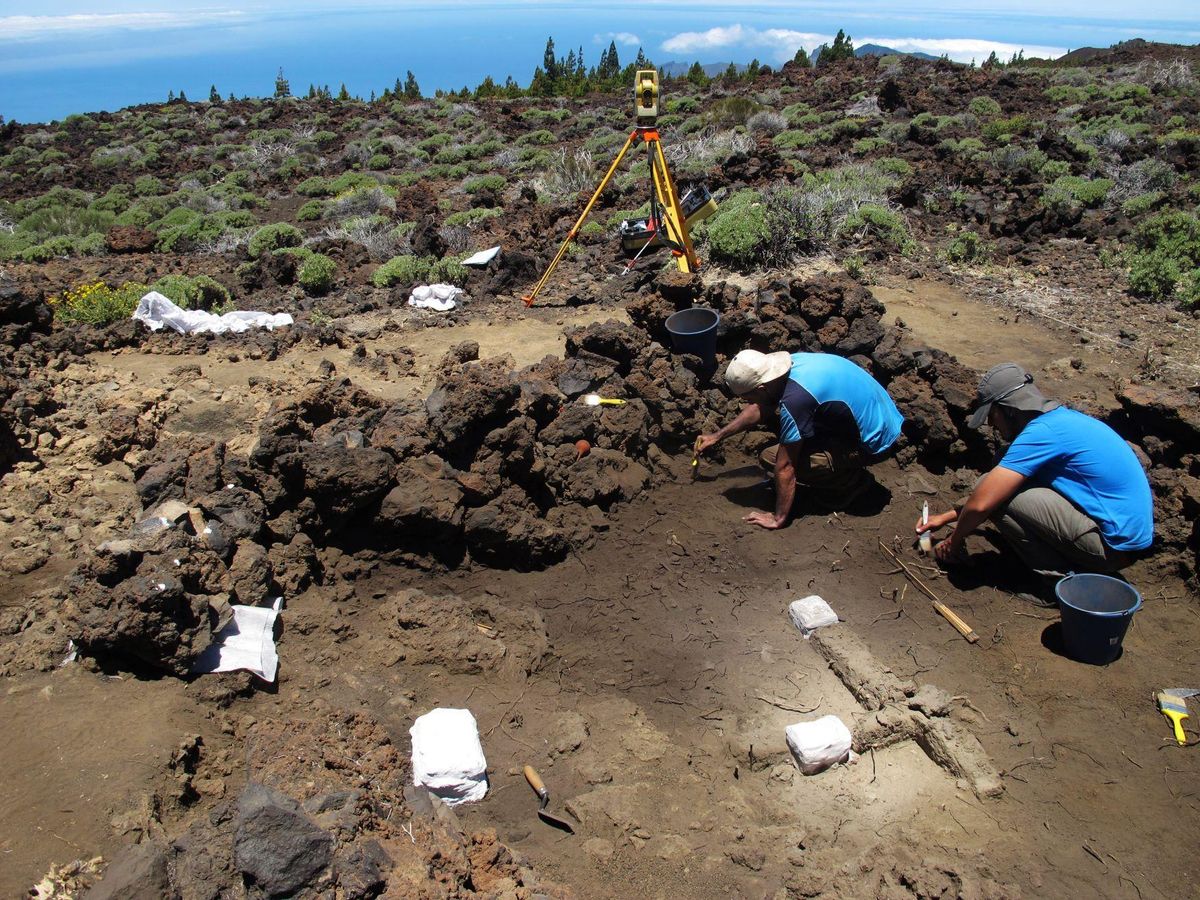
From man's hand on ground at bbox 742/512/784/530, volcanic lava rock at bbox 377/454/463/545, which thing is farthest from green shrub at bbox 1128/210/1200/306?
volcanic lava rock at bbox 377/454/463/545

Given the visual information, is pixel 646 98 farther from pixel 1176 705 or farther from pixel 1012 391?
pixel 1176 705

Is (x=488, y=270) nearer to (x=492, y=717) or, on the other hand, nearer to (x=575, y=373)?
(x=575, y=373)

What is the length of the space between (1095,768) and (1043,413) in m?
1.73

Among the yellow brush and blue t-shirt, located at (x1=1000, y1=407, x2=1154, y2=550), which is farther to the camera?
blue t-shirt, located at (x1=1000, y1=407, x2=1154, y2=550)

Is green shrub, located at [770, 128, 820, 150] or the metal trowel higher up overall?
green shrub, located at [770, 128, 820, 150]

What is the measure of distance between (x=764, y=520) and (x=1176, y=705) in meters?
2.27

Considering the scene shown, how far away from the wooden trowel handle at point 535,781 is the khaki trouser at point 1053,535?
2925mm

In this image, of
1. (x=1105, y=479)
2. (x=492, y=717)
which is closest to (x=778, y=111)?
(x=1105, y=479)

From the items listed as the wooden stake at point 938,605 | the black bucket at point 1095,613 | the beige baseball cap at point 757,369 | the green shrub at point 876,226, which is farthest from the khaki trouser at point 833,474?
the green shrub at point 876,226

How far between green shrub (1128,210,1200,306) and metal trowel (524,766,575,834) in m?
8.34

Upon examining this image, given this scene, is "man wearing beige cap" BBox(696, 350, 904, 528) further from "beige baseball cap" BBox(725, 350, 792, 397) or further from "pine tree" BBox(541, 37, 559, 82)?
"pine tree" BBox(541, 37, 559, 82)

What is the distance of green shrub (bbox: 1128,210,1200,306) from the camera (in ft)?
27.2

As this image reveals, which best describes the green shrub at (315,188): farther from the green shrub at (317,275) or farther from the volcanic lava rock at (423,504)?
the volcanic lava rock at (423,504)

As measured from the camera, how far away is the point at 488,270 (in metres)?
9.97
